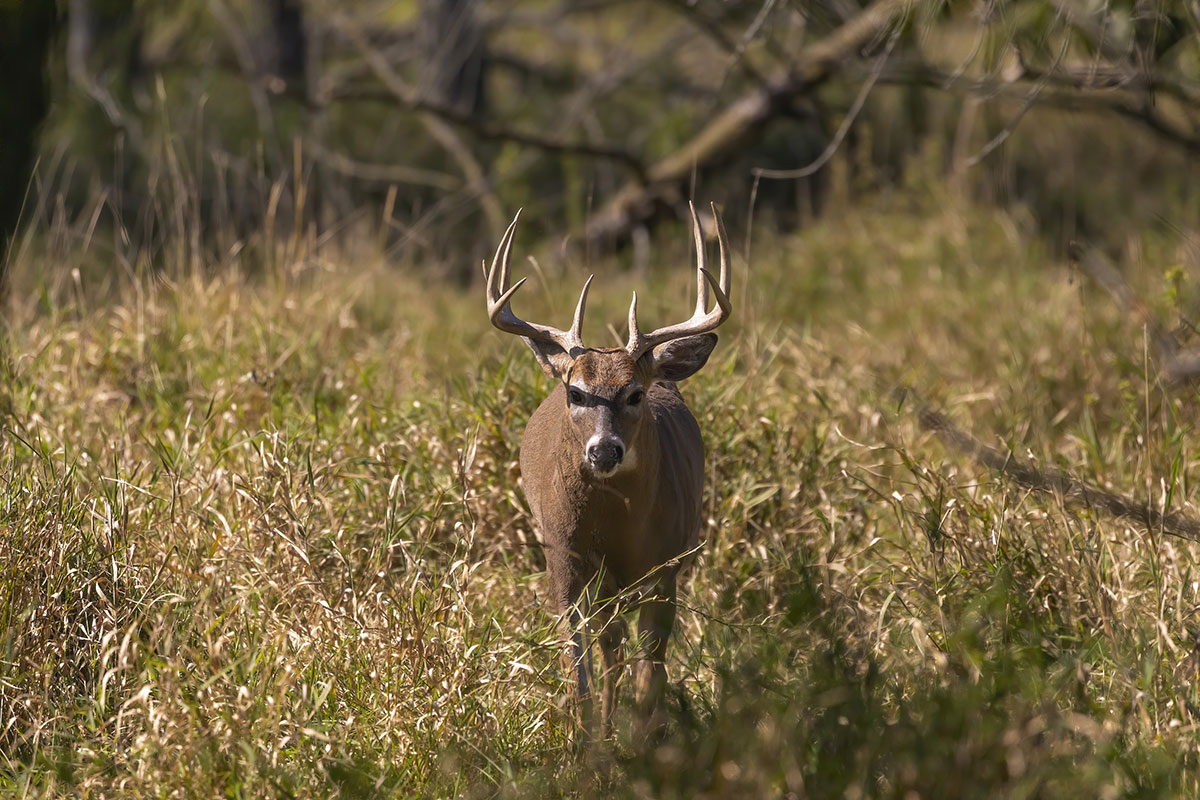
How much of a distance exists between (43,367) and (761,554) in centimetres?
304

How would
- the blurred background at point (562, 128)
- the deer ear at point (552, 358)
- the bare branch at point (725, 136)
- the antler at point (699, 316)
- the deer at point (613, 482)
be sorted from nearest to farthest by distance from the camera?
the deer at point (613, 482) → the antler at point (699, 316) → the deer ear at point (552, 358) → the blurred background at point (562, 128) → the bare branch at point (725, 136)

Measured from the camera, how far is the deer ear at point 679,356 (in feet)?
Result: 14.8

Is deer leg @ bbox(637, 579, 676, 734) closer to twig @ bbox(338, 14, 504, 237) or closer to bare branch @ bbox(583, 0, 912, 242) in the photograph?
bare branch @ bbox(583, 0, 912, 242)

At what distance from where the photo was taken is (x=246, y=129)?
12.1 m

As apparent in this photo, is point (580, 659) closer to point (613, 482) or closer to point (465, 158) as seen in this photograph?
point (613, 482)

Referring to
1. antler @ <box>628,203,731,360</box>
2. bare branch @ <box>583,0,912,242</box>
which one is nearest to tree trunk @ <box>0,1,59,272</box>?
antler @ <box>628,203,731,360</box>

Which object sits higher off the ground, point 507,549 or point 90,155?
point 507,549

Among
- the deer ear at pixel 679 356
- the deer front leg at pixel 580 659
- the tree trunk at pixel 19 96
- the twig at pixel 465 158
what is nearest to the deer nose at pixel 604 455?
the deer front leg at pixel 580 659

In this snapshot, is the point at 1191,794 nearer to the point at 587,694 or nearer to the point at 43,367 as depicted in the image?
the point at 587,694

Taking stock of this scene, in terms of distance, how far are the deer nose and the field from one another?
50 cm

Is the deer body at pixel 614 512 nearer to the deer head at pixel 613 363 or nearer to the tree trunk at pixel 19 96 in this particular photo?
the deer head at pixel 613 363

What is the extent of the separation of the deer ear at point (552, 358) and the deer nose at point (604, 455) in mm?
451

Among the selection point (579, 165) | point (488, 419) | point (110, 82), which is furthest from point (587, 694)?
point (579, 165)

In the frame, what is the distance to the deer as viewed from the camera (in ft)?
13.5
